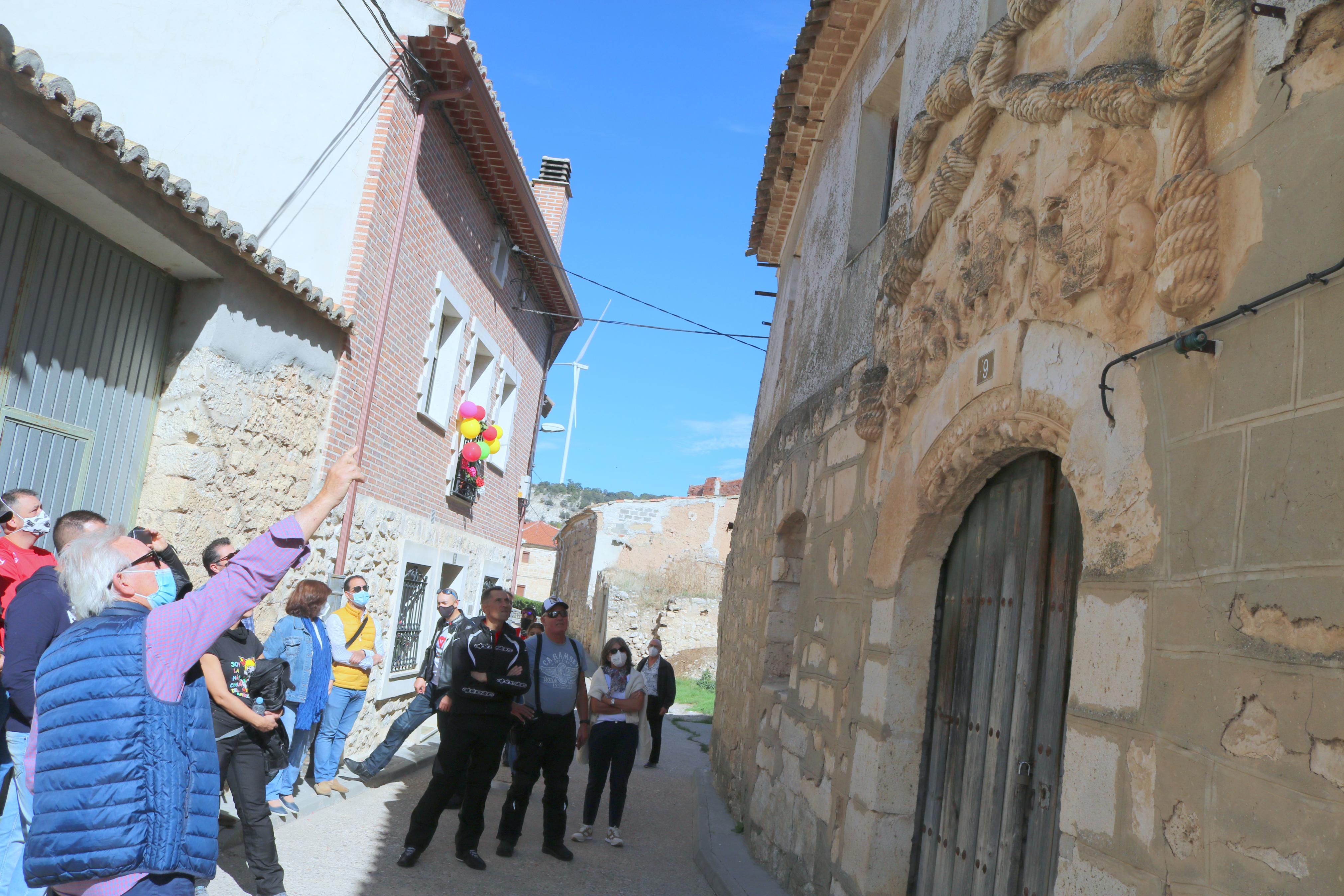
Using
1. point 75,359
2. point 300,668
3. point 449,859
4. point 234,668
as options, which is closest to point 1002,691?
point 234,668

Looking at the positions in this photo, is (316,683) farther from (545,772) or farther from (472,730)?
(545,772)

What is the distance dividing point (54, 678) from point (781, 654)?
5005mm

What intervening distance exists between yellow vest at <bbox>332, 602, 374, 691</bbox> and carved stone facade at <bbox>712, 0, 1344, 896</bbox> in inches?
147

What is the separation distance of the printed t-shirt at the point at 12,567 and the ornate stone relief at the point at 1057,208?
3.81m

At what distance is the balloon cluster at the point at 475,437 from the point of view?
1148 cm

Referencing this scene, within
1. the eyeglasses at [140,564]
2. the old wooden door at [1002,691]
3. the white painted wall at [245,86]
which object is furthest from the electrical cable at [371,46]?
the eyeglasses at [140,564]

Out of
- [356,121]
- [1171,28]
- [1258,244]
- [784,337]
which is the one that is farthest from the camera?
[784,337]

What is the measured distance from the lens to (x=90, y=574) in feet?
8.04

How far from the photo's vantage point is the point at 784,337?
899cm

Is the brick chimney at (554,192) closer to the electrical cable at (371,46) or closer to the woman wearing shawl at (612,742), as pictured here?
the electrical cable at (371,46)

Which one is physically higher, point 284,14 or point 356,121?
point 284,14

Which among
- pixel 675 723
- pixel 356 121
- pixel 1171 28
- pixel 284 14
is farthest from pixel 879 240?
pixel 675 723

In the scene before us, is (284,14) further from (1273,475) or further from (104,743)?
(1273,475)

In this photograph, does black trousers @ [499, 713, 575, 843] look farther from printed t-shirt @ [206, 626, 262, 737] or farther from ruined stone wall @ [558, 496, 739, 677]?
ruined stone wall @ [558, 496, 739, 677]
